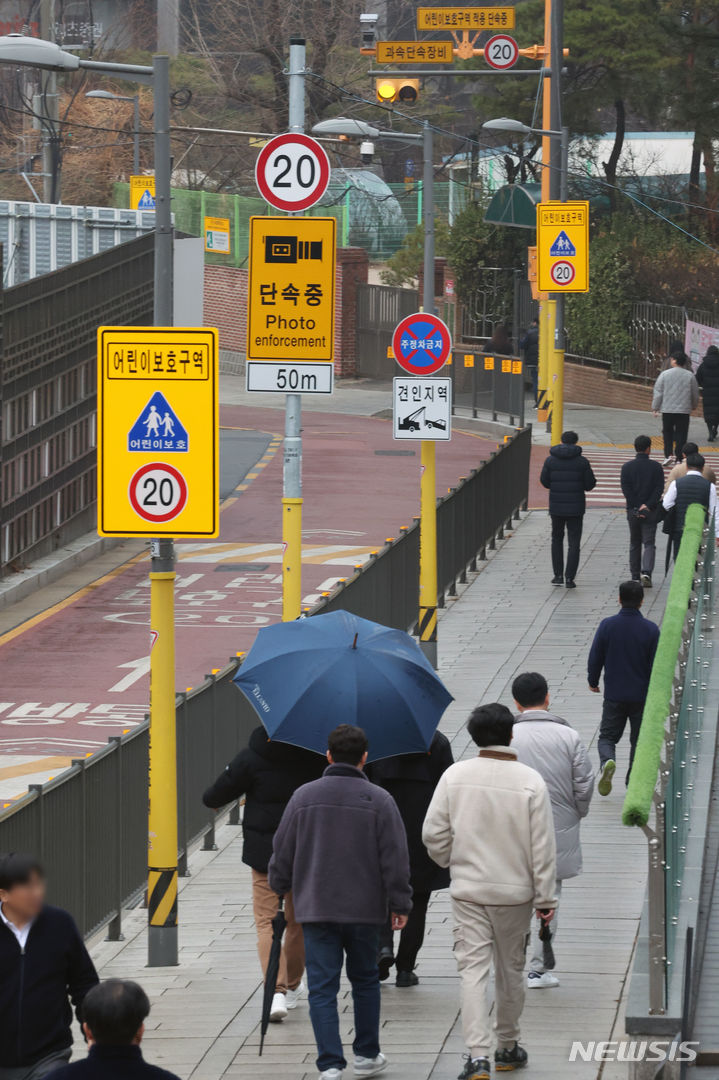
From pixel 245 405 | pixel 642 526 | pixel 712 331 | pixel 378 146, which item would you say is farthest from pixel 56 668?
pixel 378 146

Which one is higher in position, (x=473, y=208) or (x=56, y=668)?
(x=473, y=208)

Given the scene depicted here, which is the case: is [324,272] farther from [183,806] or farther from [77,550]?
[77,550]

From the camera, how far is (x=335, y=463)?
33.9 meters

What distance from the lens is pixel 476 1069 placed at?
24.1 feet

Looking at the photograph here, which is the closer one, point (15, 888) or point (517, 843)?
point (15, 888)

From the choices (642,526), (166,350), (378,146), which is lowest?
(642,526)

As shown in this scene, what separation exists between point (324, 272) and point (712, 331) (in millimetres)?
25648

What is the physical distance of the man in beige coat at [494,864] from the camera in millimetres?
7508

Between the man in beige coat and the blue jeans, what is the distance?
0.37 meters

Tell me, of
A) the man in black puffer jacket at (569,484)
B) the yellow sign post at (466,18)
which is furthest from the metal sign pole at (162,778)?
the yellow sign post at (466,18)

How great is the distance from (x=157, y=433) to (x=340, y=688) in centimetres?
177

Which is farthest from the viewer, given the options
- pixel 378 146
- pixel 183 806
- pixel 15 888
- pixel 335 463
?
pixel 378 146

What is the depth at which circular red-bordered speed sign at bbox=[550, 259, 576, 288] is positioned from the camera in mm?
30156

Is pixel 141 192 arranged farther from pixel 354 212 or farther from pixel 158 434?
pixel 158 434
